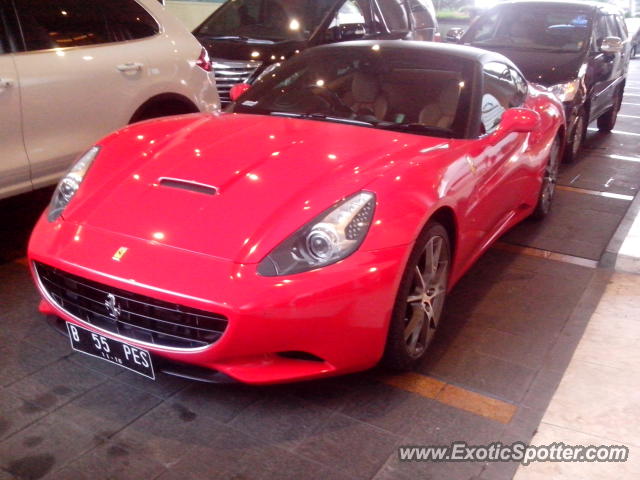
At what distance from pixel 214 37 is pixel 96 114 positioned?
3.12 m

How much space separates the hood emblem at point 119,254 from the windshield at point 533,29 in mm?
5719

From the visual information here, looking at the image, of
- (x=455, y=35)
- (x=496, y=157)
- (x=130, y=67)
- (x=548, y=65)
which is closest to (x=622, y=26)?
(x=455, y=35)

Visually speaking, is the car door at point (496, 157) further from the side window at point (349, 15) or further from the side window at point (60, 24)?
the side window at point (349, 15)

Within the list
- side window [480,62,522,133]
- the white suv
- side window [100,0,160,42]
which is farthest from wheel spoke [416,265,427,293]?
side window [100,0,160,42]

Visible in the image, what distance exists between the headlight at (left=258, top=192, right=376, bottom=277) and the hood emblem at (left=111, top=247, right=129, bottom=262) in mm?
518

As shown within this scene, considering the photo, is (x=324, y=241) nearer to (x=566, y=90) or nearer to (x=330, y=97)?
(x=330, y=97)

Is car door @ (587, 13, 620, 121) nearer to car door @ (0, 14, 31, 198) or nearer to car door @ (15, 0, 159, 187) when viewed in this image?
car door @ (15, 0, 159, 187)

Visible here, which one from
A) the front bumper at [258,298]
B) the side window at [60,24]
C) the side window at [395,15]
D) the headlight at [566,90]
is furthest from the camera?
the side window at [395,15]

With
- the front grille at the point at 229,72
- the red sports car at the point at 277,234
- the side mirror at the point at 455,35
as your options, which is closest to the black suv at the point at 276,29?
the front grille at the point at 229,72

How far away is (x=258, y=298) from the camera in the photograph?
7.52 ft

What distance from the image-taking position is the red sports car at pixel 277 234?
7.75 feet

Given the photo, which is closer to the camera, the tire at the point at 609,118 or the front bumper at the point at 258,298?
the front bumper at the point at 258,298

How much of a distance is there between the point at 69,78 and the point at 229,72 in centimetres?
257

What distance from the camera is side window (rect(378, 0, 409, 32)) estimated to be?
786cm
